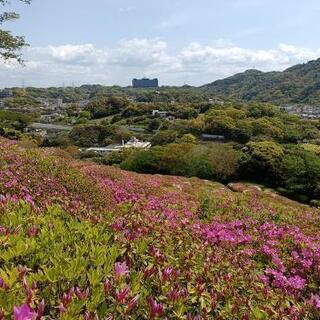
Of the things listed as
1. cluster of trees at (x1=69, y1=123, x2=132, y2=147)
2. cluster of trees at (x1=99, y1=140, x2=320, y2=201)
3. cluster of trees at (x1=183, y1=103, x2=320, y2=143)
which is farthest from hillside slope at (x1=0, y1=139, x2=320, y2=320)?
cluster of trees at (x1=69, y1=123, x2=132, y2=147)

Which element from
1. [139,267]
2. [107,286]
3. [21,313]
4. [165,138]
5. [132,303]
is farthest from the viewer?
[165,138]

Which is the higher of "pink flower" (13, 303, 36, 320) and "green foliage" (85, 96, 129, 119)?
"pink flower" (13, 303, 36, 320)

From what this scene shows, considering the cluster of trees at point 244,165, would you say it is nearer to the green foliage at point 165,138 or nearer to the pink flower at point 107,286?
the pink flower at point 107,286

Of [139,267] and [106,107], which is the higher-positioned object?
[139,267]

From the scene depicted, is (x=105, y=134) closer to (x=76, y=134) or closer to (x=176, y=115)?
(x=76, y=134)

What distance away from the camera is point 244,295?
4.23 metres

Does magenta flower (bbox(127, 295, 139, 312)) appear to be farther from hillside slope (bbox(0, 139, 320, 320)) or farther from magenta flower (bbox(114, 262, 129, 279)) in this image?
magenta flower (bbox(114, 262, 129, 279))

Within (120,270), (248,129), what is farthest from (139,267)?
(248,129)

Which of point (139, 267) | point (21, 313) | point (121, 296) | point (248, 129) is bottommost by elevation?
point (248, 129)

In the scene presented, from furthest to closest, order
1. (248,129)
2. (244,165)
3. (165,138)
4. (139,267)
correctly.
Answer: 1. (248,129)
2. (165,138)
3. (244,165)
4. (139,267)

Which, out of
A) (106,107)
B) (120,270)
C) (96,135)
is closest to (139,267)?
(120,270)

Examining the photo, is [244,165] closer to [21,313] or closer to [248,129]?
[21,313]

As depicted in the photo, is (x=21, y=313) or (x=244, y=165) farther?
(x=244, y=165)

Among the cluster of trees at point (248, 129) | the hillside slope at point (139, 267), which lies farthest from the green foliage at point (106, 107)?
the hillside slope at point (139, 267)
